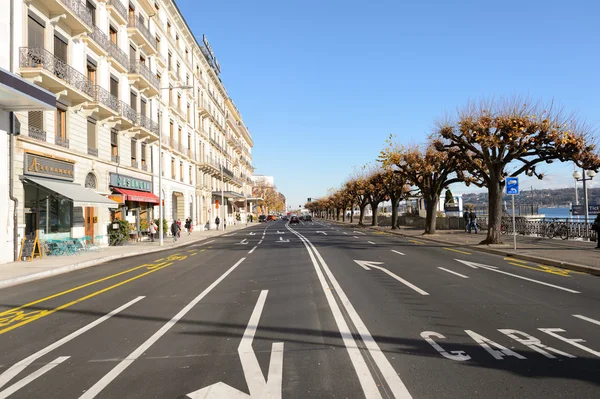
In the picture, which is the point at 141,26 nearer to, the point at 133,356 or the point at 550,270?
the point at 550,270

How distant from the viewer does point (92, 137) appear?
2347 cm

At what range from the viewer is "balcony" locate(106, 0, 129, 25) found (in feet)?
82.6

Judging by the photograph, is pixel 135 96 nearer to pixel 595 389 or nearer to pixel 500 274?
pixel 500 274

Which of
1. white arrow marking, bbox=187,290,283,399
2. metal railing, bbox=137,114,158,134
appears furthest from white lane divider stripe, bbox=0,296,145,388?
metal railing, bbox=137,114,158,134

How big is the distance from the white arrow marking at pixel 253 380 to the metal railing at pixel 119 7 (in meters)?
26.3

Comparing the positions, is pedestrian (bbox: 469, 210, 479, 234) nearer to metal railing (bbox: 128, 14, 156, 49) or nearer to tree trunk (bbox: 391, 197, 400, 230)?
tree trunk (bbox: 391, 197, 400, 230)

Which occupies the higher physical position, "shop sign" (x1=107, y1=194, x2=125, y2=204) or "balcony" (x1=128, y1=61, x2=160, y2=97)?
"balcony" (x1=128, y1=61, x2=160, y2=97)

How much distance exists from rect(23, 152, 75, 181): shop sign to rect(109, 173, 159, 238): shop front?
4657 millimetres

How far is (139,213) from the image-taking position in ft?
102

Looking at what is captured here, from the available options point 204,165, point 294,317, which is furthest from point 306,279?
point 204,165

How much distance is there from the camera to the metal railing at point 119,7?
2530 centimetres

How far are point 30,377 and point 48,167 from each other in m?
16.7

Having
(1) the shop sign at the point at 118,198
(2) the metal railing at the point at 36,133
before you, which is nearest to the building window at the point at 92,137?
(1) the shop sign at the point at 118,198

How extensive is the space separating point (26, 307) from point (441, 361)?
820 centimetres
